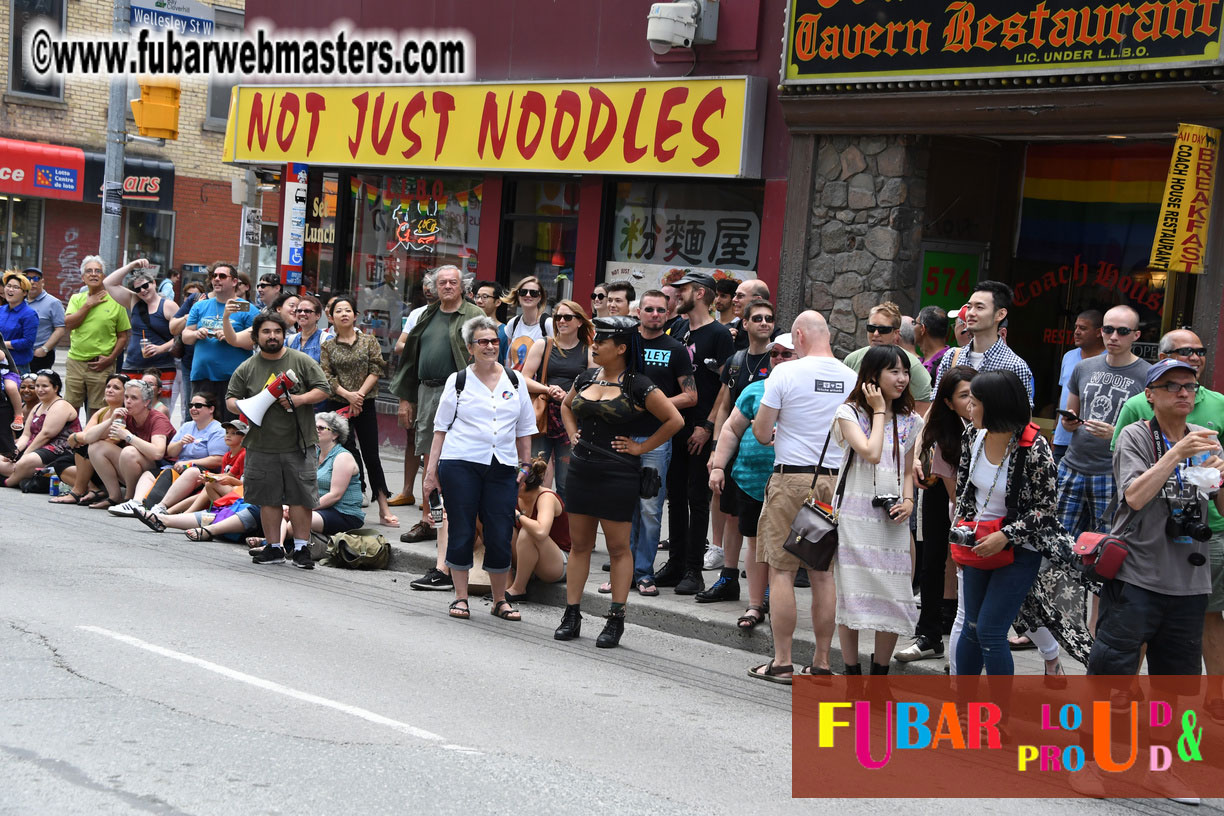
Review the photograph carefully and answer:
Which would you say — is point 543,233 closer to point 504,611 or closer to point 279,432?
point 279,432

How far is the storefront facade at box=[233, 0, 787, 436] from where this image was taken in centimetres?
1260

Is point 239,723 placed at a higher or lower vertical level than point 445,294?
lower

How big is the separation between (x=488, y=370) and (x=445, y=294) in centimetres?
247

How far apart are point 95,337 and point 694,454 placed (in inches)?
299

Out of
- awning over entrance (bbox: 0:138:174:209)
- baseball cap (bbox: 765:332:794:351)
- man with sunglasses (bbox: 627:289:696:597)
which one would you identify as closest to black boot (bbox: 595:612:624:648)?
man with sunglasses (bbox: 627:289:696:597)

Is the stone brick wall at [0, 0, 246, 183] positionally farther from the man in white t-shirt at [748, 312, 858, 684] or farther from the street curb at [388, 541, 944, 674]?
the man in white t-shirt at [748, 312, 858, 684]

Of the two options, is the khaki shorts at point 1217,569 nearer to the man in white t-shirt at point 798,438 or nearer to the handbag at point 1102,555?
the handbag at point 1102,555

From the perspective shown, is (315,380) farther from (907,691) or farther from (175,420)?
(175,420)

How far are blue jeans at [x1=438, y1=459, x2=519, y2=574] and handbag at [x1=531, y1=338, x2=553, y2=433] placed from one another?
1.15 m

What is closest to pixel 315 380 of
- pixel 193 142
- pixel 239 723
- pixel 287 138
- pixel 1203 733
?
pixel 239 723

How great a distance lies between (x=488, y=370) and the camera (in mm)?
8672

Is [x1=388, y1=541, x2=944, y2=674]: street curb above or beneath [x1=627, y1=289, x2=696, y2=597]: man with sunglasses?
beneath

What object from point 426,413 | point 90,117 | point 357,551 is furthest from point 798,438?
point 90,117

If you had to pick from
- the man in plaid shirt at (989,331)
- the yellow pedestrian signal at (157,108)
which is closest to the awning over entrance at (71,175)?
the yellow pedestrian signal at (157,108)
